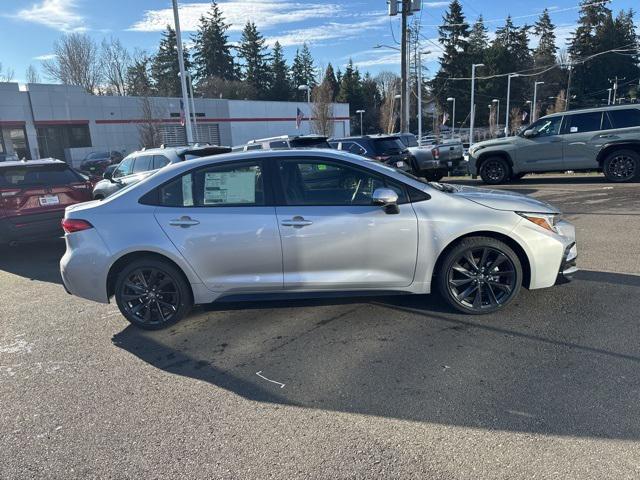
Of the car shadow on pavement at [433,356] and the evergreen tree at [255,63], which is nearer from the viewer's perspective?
the car shadow on pavement at [433,356]

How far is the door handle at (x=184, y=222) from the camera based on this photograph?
4492 mm

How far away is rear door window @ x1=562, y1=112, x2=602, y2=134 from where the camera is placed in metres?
11.9

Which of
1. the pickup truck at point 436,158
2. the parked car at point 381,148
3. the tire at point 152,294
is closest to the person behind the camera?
the tire at point 152,294

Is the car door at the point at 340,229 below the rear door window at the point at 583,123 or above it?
below

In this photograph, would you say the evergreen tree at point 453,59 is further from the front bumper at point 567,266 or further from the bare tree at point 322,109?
the front bumper at point 567,266

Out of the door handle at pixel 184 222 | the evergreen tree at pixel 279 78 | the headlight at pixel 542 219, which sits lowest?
the headlight at pixel 542 219

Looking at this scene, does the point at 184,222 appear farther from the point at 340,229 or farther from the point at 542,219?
the point at 542,219

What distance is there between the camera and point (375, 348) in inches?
160

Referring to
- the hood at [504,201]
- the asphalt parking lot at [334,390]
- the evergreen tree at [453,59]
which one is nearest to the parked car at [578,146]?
the asphalt parking lot at [334,390]

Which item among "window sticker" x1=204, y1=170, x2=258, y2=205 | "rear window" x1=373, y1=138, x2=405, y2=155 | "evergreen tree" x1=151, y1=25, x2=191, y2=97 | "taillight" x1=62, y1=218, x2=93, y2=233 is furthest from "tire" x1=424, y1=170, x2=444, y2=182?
"evergreen tree" x1=151, y1=25, x2=191, y2=97

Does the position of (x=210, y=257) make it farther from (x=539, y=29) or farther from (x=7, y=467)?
(x=539, y=29)

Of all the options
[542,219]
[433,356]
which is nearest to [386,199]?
[433,356]

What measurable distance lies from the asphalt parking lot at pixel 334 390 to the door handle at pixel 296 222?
97cm

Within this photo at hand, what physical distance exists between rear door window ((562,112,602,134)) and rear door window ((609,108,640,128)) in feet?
0.98
